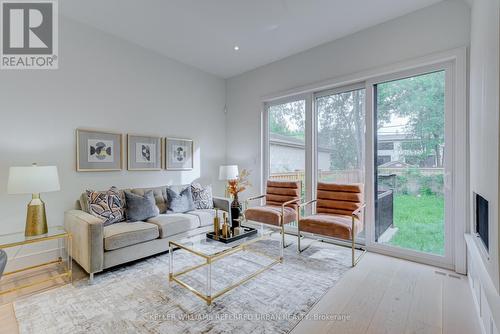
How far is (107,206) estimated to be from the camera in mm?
2936

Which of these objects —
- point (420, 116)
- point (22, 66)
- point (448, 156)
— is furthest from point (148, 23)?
point (448, 156)

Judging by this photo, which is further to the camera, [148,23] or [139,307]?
[148,23]

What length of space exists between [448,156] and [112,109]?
170 inches

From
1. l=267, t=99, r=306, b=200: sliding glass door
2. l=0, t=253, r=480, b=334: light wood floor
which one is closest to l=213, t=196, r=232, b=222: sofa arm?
l=267, t=99, r=306, b=200: sliding glass door

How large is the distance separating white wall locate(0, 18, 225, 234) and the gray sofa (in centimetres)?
45

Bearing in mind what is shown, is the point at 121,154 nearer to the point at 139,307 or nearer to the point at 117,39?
the point at 117,39

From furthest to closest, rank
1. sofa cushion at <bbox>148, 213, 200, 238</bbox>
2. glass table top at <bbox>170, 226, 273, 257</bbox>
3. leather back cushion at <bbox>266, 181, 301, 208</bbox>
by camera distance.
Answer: leather back cushion at <bbox>266, 181, 301, 208</bbox> < sofa cushion at <bbox>148, 213, 200, 238</bbox> < glass table top at <bbox>170, 226, 273, 257</bbox>

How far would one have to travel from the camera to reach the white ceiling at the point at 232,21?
275 cm

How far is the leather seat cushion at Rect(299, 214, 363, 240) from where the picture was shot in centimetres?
272

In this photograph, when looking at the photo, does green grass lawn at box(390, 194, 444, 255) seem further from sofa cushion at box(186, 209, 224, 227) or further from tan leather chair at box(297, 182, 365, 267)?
sofa cushion at box(186, 209, 224, 227)

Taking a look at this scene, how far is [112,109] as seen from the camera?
3.41 metres

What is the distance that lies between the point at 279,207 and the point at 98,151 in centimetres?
272

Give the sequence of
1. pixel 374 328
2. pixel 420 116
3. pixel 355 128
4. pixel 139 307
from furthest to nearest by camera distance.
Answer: pixel 355 128 → pixel 420 116 → pixel 139 307 → pixel 374 328

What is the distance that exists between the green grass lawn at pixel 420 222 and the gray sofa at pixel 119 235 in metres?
2.50
